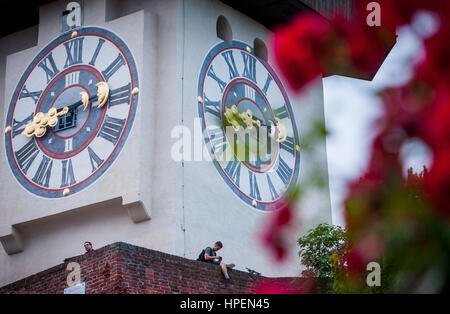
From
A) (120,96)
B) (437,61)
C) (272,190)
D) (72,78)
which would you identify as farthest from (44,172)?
(437,61)

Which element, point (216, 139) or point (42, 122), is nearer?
point (216, 139)

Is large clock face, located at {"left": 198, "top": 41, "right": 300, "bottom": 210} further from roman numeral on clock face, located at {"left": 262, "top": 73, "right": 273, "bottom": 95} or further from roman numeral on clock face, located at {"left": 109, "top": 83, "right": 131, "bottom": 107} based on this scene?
roman numeral on clock face, located at {"left": 109, "top": 83, "right": 131, "bottom": 107}

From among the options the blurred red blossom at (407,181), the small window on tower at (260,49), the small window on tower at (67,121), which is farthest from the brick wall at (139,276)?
the blurred red blossom at (407,181)

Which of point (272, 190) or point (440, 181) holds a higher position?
point (272, 190)

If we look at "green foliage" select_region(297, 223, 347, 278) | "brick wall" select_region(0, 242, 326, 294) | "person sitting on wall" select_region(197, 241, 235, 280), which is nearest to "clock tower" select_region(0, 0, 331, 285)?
"green foliage" select_region(297, 223, 347, 278)

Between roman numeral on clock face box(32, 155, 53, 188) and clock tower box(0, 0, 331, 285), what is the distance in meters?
0.02

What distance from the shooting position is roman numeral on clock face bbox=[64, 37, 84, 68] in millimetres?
17516

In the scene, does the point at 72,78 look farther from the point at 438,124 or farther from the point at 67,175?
the point at 438,124

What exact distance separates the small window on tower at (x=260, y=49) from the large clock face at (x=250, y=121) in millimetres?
221

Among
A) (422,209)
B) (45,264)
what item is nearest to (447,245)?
(422,209)

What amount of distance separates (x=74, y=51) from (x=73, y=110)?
3.77 ft

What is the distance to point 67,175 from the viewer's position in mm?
16719

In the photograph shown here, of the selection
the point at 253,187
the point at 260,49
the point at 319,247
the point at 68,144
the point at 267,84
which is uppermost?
the point at 260,49
